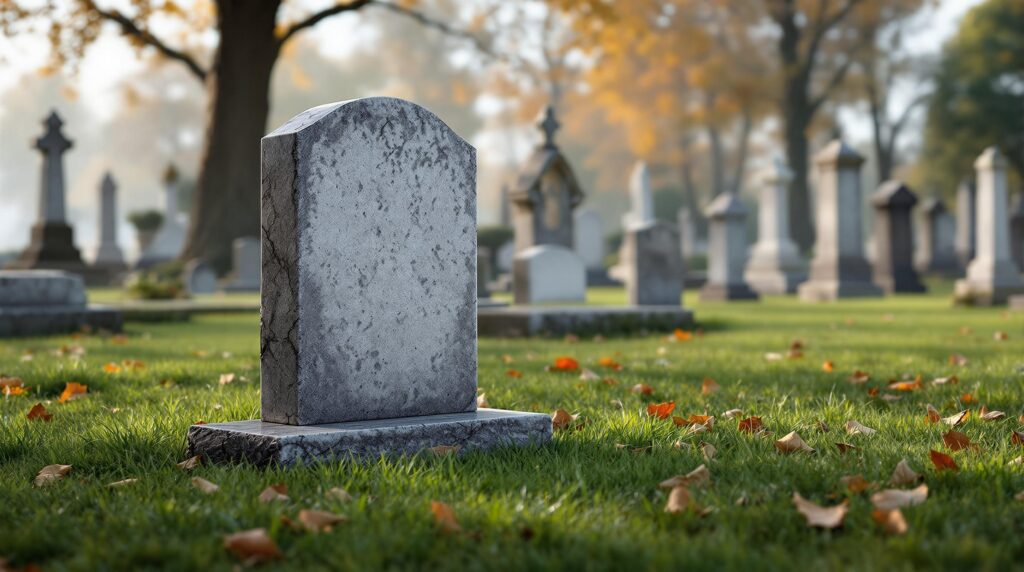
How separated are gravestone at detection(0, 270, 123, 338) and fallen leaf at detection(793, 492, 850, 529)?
9.45m

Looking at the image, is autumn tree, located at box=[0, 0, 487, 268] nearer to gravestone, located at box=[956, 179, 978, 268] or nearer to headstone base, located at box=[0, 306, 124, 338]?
headstone base, located at box=[0, 306, 124, 338]

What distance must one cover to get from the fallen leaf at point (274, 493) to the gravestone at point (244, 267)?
2001cm

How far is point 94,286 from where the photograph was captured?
25953 mm

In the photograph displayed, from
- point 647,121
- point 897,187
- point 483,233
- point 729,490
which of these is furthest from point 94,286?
point 729,490

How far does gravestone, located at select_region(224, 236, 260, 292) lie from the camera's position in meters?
22.4

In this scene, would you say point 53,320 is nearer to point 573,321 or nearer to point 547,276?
point 573,321

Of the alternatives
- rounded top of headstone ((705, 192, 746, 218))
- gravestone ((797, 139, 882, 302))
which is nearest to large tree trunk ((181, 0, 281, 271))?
rounded top of headstone ((705, 192, 746, 218))

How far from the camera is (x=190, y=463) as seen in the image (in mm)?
3455

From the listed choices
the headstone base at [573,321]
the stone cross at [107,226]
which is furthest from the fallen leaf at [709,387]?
the stone cross at [107,226]

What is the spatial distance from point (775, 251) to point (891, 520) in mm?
24031

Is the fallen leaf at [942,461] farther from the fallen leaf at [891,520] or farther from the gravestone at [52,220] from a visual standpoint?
the gravestone at [52,220]

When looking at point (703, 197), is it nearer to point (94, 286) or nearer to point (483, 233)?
point (483, 233)

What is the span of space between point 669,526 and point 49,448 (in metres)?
2.31

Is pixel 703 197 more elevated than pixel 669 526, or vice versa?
pixel 703 197
